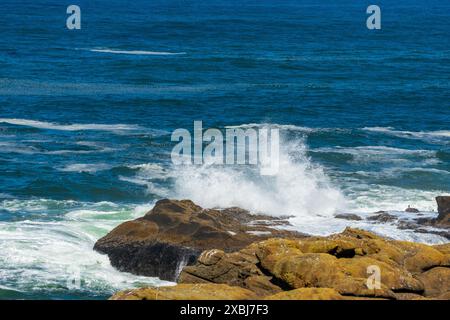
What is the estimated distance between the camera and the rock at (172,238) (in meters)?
32.3

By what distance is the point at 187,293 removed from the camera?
22203mm

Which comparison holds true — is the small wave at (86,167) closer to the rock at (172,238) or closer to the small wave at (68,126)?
the small wave at (68,126)

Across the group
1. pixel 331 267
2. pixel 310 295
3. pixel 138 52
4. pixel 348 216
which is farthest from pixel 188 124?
pixel 310 295

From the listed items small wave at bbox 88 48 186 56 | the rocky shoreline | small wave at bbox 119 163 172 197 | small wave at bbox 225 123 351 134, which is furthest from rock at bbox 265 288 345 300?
small wave at bbox 88 48 186 56

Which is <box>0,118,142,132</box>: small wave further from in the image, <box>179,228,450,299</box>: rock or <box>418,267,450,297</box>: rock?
<box>418,267,450,297</box>: rock

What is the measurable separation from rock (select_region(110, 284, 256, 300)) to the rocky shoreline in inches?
0.8

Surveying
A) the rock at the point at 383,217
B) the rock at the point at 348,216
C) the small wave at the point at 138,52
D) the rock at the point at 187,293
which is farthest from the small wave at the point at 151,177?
the small wave at the point at 138,52

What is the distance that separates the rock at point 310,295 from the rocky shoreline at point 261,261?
0.02m

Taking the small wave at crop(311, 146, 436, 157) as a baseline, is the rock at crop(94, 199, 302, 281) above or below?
below

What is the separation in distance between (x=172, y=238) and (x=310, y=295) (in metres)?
11.6

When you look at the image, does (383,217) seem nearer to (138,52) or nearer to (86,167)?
(86,167)

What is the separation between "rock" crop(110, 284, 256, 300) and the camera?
71.8 feet

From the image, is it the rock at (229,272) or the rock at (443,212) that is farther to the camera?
the rock at (443,212)
